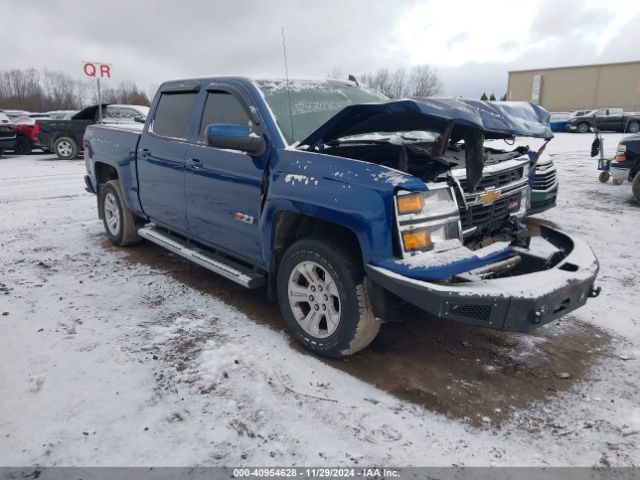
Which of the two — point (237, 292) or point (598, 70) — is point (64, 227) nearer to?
point (237, 292)

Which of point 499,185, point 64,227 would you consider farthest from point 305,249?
point 64,227

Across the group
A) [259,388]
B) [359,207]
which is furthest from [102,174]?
[359,207]

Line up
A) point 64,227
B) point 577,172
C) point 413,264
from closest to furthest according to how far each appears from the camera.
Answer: point 413,264, point 64,227, point 577,172

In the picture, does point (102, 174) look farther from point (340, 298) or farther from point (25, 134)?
point (25, 134)

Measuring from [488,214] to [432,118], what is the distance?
0.86 m

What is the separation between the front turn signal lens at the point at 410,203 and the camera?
2.74 meters

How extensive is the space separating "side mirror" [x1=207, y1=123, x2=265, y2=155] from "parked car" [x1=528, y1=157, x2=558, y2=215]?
4265 millimetres

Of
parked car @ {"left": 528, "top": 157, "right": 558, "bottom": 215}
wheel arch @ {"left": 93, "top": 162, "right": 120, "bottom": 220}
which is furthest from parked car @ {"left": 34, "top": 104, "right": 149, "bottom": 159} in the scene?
parked car @ {"left": 528, "top": 157, "right": 558, "bottom": 215}

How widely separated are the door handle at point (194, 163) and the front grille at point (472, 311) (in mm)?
2491

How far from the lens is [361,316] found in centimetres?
298

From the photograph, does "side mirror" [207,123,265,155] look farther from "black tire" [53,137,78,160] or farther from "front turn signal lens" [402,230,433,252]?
"black tire" [53,137,78,160]

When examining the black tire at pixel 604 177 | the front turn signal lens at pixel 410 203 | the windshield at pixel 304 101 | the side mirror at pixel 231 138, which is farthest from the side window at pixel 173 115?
the black tire at pixel 604 177

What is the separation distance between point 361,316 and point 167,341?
60.0 inches

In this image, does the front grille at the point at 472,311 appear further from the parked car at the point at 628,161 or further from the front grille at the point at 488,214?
the parked car at the point at 628,161
